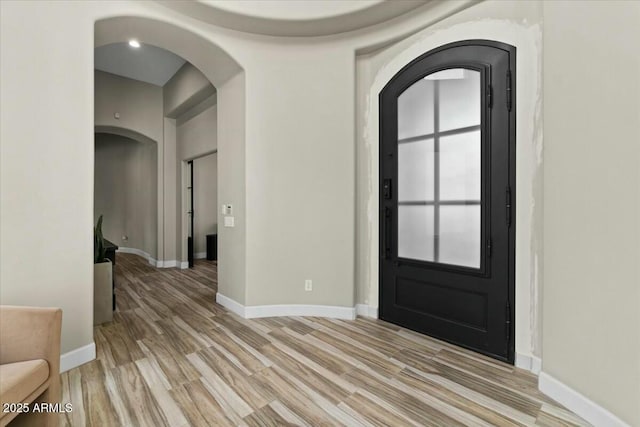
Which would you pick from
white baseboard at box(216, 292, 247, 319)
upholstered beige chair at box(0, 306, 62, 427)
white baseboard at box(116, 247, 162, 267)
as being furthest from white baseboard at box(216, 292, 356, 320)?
white baseboard at box(116, 247, 162, 267)

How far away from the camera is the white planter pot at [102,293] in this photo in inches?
117

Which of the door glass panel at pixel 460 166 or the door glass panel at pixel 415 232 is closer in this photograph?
the door glass panel at pixel 460 166

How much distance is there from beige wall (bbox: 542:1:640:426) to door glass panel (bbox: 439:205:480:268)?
563 millimetres

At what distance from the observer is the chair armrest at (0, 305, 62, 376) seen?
1.38 m

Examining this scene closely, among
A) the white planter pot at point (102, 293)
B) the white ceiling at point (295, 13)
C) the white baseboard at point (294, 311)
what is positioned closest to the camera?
the white ceiling at point (295, 13)

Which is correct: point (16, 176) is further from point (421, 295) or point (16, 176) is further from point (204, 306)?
point (421, 295)

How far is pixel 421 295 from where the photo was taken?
2725 millimetres

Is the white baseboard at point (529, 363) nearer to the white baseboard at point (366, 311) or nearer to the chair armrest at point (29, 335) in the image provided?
the white baseboard at point (366, 311)

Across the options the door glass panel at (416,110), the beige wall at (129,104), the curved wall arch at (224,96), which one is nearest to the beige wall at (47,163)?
the curved wall arch at (224,96)

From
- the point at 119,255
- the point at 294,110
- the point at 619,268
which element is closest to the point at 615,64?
the point at 619,268

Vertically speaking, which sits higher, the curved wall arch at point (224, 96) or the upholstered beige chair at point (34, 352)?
the curved wall arch at point (224, 96)

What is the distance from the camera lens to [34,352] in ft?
4.56

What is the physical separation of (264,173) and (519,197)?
7.60ft

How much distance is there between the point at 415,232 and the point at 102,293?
3.20 meters
